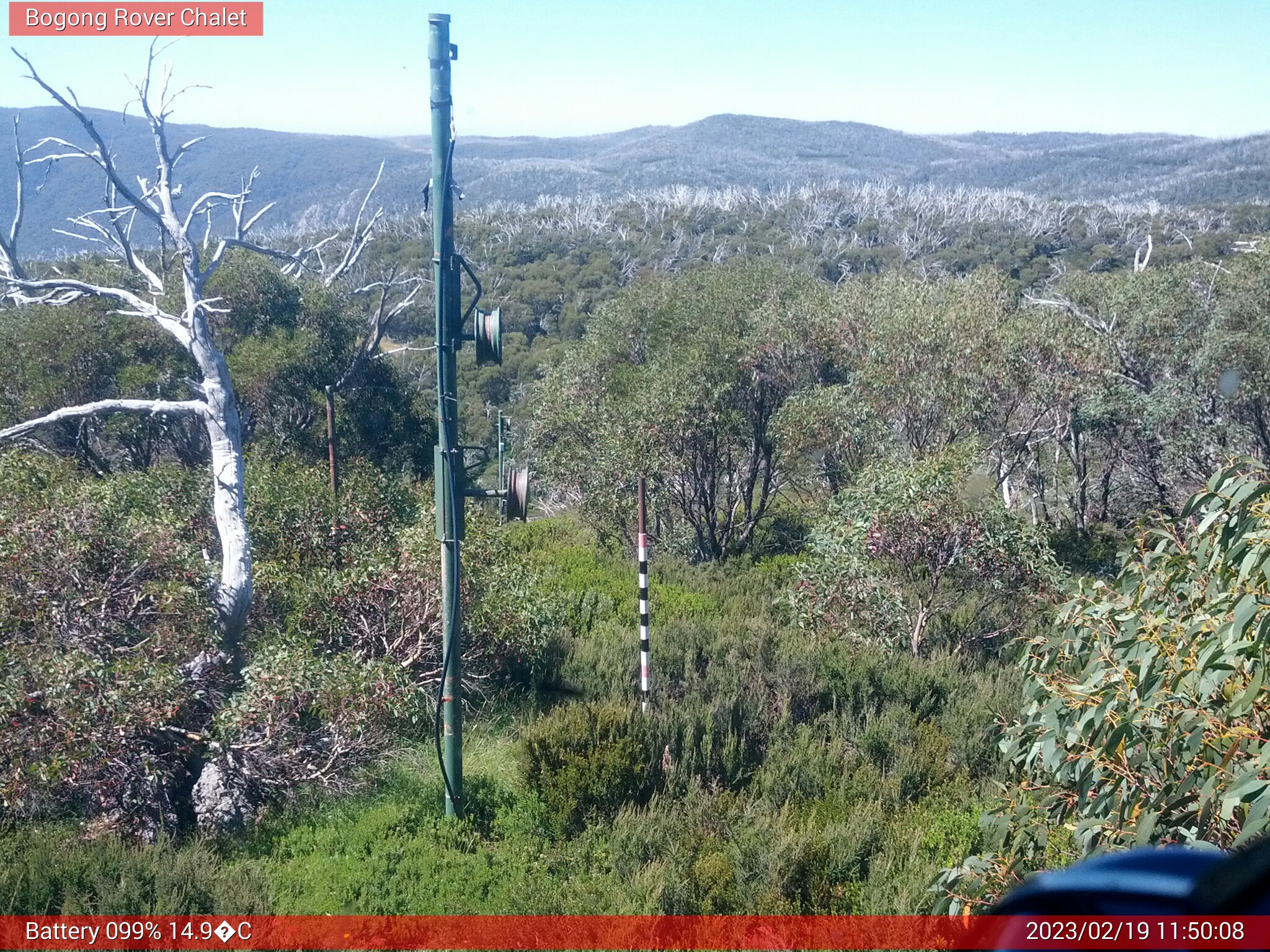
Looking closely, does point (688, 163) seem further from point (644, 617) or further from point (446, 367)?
point (446, 367)

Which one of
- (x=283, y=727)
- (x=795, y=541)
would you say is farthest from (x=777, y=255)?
(x=283, y=727)

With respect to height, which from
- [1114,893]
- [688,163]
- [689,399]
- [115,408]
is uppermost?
[688,163]

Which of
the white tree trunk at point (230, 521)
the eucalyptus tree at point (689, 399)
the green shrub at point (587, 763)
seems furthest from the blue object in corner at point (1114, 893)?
the eucalyptus tree at point (689, 399)

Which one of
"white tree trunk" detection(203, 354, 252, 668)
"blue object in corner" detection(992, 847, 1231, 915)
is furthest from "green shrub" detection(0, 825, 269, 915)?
"blue object in corner" detection(992, 847, 1231, 915)

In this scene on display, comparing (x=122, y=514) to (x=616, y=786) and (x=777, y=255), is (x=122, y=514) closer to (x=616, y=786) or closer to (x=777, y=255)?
(x=616, y=786)

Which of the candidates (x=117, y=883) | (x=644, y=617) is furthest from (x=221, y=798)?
(x=644, y=617)

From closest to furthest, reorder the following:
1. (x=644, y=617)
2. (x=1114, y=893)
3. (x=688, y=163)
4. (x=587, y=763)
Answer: (x=1114, y=893), (x=587, y=763), (x=644, y=617), (x=688, y=163)
